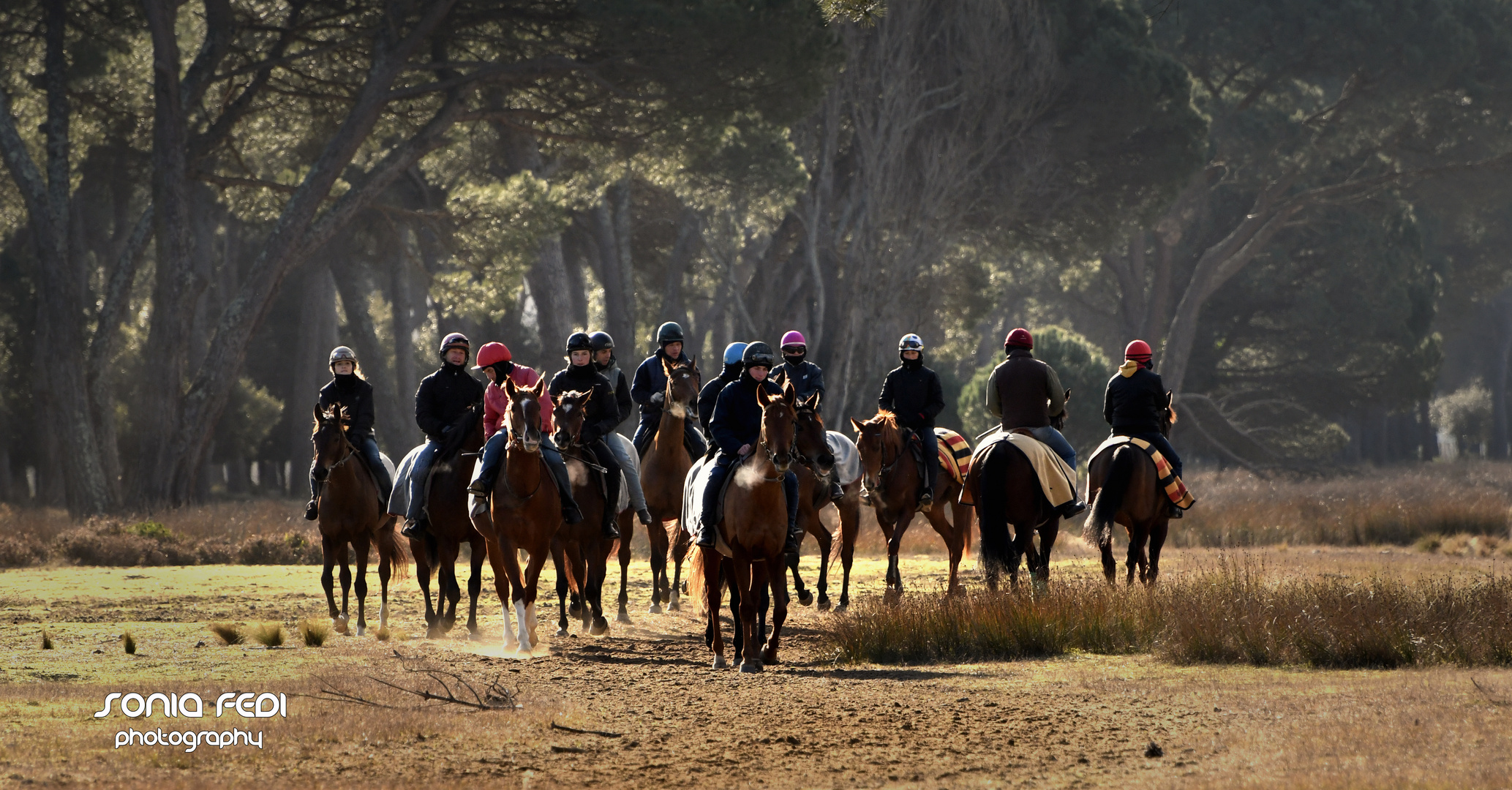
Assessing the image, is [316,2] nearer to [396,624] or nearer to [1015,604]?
[396,624]

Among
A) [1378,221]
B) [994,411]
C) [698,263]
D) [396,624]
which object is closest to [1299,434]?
[1378,221]

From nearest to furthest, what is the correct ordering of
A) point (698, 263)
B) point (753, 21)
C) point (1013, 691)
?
point (1013, 691) < point (753, 21) < point (698, 263)

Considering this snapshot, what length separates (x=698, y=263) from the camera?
52250 mm

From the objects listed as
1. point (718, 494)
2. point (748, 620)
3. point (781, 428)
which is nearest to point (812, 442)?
point (781, 428)

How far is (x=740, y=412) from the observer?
11078 millimetres

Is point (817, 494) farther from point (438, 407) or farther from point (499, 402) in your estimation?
point (438, 407)

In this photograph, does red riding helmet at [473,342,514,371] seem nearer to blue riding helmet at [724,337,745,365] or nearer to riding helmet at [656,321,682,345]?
blue riding helmet at [724,337,745,365]

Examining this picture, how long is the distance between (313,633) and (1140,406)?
309 inches

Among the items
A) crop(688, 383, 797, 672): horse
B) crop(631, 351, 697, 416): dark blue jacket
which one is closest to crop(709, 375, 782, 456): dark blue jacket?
crop(688, 383, 797, 672): horse

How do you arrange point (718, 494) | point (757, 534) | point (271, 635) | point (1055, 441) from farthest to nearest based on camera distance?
point (1055, 441) < point (271, 635) < point (718, 494) < point (757, 534)

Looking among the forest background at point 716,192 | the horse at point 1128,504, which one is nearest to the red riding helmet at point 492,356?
the forest background at point 716,192

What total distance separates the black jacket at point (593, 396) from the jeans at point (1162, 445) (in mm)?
5045

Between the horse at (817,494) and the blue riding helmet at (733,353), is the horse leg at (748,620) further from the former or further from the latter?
the blue riding helmet at (733,353)

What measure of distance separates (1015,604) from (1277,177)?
120 feet
